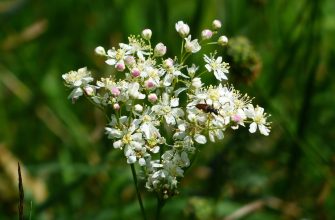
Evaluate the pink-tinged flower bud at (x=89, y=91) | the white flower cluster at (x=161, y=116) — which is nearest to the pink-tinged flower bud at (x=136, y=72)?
the white flower cluster at (x=161, y=116)

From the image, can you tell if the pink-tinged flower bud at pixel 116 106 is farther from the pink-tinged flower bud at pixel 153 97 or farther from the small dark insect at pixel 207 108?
the small dark insect at pixel 207 108

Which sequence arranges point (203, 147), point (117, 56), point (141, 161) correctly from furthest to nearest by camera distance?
point (203, 147)
point (117, 56)
point (141, 161)

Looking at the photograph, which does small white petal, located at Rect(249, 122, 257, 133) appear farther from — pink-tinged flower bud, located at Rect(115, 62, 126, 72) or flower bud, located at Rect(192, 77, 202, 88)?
pink-tinged flower bud, located at Rect(115, 62, 126, 72)

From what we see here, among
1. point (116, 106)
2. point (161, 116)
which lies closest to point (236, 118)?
point (161, 116)

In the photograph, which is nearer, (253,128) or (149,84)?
(149,84)

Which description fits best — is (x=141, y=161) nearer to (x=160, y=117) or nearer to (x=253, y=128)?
(x=160, y=117)

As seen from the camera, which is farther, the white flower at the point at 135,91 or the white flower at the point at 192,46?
the white flower at the point at 192,46

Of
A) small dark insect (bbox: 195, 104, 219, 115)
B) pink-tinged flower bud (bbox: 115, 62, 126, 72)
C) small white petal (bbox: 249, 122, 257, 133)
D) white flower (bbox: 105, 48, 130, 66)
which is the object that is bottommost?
small white petal (bbox: 249, 122, 257, 133)

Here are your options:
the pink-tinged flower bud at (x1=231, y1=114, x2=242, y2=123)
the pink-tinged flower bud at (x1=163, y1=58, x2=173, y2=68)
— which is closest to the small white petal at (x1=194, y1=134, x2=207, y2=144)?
the pink-tinged flower bud at (x1=231, y1=114, x2=242, y2=123)
